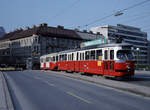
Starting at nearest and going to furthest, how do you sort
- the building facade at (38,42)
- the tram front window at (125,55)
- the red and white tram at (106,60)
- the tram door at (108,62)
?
the red and white tram at (106,60), the tram front window at (125,55), the tram door at (108,62), the building facade at (38,42)

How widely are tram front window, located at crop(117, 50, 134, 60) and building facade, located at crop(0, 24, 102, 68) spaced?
47.1 m

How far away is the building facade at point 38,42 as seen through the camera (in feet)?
234

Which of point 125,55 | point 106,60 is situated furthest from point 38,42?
point 125,55

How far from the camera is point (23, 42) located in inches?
3113

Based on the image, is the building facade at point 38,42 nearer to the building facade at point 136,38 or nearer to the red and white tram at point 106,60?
the building facade at point 136,38

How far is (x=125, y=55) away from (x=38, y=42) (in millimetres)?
54294

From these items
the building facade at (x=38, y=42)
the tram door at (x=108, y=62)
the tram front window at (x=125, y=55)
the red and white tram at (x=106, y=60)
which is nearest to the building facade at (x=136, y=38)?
the building facade at (x=38, y=42)

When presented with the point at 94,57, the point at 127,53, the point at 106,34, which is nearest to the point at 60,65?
the point at 94,57

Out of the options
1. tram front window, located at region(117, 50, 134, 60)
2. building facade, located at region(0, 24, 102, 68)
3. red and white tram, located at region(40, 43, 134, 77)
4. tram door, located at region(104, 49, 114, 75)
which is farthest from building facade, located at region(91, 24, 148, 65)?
tram front window, located at region(117, 50, 134, 60)

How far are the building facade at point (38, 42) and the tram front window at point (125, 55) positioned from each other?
47.1 m

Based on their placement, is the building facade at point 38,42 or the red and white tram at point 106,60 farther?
the building facade at point 38,42

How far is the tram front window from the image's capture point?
19.0 m

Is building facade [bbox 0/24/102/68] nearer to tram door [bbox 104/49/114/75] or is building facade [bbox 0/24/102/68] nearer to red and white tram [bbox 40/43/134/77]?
red and white tram [bbox 40/43/134/77]

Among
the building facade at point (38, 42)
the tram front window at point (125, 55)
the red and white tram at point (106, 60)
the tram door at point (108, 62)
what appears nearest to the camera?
the red and white tram at point (106, 60)
